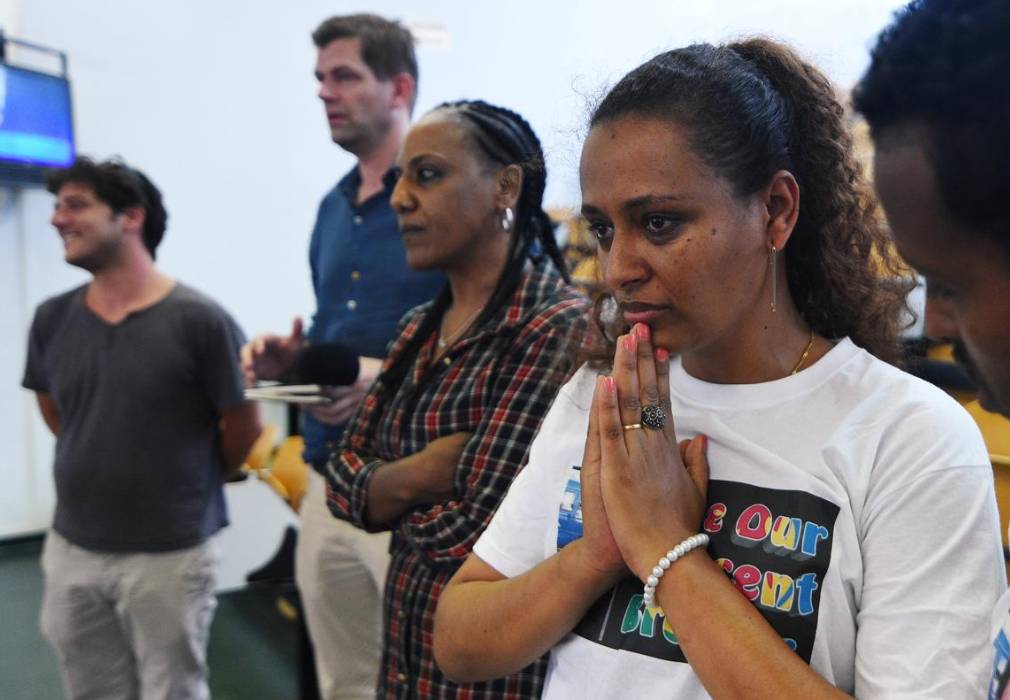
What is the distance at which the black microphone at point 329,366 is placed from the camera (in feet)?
6.51

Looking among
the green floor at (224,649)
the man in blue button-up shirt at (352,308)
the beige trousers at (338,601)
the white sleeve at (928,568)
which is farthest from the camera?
the green floor at (224,649)

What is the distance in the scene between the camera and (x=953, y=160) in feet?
1.92

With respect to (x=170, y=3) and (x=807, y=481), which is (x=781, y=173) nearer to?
(x=807, y=481)

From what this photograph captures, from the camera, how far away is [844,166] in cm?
109

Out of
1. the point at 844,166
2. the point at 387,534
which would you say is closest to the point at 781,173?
the point at 844,166

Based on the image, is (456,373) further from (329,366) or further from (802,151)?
(802,151)

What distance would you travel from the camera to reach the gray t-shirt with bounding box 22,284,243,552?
93.6 inches

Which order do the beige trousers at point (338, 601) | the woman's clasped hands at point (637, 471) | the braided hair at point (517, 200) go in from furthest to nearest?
the beige trousers at point (338, 601) < the braided hair at point (517, 200) < the woman's clasped hands at point (637, 471)

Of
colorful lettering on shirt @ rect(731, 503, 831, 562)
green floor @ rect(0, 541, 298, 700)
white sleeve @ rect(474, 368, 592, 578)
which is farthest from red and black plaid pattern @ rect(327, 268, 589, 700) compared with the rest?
green floor @ rect(0, 541, 298, 700)

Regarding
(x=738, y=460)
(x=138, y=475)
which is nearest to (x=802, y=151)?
(x=738, y=460)

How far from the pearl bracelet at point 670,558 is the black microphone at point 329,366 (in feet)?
4.05

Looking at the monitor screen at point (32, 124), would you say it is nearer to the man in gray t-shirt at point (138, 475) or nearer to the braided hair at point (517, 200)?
the man in gray t-shirt at point (138, 475)

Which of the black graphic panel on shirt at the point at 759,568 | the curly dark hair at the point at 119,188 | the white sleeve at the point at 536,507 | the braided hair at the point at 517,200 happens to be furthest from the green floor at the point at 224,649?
the black graphic panel on shirt at the point at 759,568

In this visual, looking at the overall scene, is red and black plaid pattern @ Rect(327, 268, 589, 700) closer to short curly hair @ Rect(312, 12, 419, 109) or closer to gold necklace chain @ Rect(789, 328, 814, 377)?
gold necklace chain @ Rect(789, 328, 814, 377)
